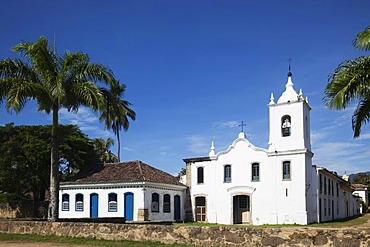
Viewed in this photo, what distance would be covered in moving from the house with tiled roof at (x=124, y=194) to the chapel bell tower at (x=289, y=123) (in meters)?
8.43

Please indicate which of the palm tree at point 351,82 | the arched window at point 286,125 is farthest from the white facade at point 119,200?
the palm tree at point 351,82

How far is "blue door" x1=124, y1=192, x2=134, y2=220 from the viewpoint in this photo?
3034cm

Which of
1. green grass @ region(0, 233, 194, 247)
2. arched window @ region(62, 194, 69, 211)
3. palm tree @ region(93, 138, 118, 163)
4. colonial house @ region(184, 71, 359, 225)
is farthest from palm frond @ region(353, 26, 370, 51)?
palm tree @ region(93, 138, 118, 163)

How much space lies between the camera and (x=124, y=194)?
30.8 metres

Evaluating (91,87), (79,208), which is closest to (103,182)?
(79,208)

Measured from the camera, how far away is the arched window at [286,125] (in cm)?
3170

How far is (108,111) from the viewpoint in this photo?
2247 cm

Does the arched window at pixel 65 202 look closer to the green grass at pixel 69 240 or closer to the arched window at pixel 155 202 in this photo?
the arched window at pixel 155 202

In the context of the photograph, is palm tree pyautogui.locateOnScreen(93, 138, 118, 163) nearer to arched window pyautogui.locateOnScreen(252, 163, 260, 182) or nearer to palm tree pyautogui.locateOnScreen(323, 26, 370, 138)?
arched window pyautogui.locateOnScreen(252, 163, 260, 182)

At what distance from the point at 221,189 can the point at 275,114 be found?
695 cm

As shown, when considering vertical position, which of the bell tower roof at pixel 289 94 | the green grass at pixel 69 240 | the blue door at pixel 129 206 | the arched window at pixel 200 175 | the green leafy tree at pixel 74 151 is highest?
the bell tower roof at pixel 289 94

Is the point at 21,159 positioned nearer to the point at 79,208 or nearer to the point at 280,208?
the point at 79,208

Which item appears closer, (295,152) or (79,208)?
(295,152)

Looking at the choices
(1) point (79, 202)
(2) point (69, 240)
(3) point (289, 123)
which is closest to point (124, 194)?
(1) point (79, 202)
